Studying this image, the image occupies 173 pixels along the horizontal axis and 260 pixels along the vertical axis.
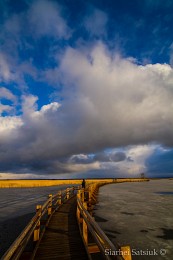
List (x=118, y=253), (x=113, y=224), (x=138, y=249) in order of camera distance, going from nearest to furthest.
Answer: (x=118, y=253), (x=138, y=249), (x=113, y=224)

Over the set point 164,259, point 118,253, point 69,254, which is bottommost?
point 164,259

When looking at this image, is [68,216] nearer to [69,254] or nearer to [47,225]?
[47,225]

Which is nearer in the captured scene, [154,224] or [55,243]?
[55,243]

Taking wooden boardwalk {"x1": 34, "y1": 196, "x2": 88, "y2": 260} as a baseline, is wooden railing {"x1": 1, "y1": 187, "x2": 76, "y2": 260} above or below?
above

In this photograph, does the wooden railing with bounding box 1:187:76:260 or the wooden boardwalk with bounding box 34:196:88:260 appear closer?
the wooden railing with bounding box 1:187:76:260

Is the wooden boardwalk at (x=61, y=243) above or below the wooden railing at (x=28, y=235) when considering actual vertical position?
below

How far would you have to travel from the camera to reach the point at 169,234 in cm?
1211

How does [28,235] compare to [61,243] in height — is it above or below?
above

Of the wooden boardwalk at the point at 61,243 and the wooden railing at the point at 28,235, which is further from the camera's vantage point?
the wooden boardwalk at the point at 61,243

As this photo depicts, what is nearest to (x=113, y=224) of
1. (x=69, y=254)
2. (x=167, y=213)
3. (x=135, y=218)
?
(x=135, y=218)

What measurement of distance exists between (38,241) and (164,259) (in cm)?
549

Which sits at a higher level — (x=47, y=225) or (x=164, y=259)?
(x=47, y=225)

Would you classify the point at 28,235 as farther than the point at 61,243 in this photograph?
No

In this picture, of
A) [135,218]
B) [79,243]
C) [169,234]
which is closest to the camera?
[79,243]
